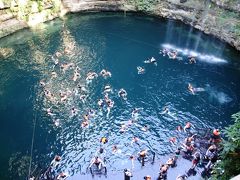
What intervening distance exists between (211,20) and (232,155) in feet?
95.6

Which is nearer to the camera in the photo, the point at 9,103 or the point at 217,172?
the point at 217,172

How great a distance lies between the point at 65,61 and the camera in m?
32.3

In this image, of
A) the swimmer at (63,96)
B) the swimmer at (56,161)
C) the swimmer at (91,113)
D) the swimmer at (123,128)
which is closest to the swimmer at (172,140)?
the swimmer at (123,128)

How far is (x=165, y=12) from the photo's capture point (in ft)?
132

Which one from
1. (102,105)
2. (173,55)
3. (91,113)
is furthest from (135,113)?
(173,55)

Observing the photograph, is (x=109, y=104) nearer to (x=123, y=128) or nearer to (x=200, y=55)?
(x=123, y=128)

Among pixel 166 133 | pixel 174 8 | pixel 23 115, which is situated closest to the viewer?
pixel 166 133

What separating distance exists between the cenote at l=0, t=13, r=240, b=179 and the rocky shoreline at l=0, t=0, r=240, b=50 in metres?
0.99

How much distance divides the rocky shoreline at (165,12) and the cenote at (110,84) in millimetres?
988

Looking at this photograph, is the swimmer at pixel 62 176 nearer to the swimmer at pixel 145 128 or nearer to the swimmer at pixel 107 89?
the swimmer at pixel 145 128

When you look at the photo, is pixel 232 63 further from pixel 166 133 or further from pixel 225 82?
pixel 166 133

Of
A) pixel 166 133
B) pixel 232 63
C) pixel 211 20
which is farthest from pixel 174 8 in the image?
pixel 166 133

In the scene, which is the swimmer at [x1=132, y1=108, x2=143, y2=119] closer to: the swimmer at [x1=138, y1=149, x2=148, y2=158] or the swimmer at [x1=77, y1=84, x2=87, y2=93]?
the swimmer at [x1=138, y1=149, x2=148, y2=158]

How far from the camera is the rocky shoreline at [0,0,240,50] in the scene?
35.1m
